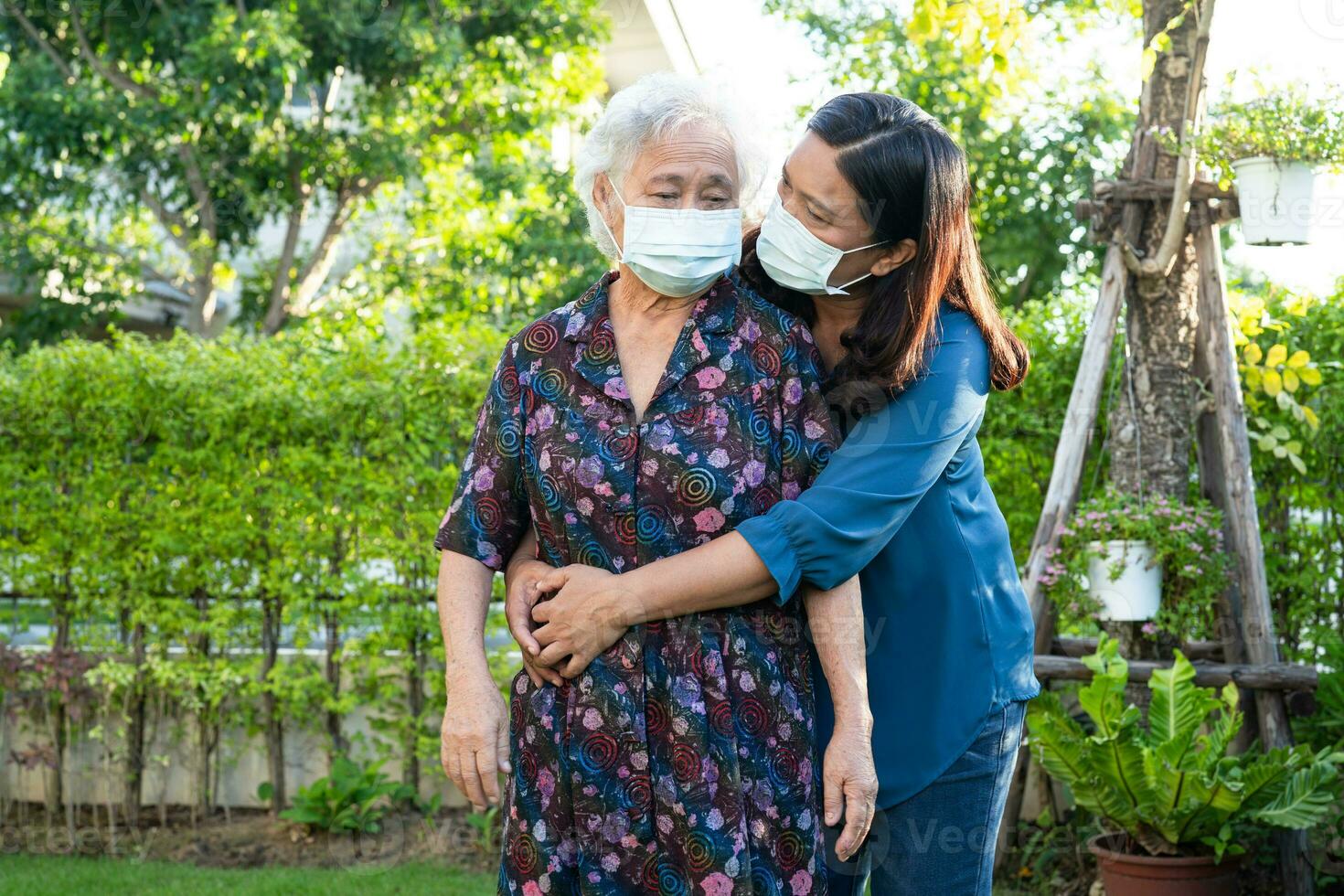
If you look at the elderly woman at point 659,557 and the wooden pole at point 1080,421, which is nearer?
the elderly woman at point 659,557

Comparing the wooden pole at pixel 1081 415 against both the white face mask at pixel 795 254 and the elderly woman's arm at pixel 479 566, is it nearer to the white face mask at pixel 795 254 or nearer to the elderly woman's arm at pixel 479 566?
the white face mask at pixel 795 254

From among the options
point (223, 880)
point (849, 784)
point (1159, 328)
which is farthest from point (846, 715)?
point (223, 880)

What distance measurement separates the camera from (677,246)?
202cm

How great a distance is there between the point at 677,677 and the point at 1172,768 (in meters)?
2.50

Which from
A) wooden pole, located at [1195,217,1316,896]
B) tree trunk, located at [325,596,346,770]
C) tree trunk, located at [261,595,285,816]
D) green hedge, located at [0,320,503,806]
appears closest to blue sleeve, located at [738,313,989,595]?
wooden pole, located at [1195,217,1316,896]

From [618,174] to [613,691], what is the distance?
831mm

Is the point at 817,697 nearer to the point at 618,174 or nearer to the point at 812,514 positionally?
the point at 812,514

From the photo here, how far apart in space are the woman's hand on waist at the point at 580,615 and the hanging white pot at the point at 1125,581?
3.05 m

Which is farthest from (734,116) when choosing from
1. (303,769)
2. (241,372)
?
(303,769)

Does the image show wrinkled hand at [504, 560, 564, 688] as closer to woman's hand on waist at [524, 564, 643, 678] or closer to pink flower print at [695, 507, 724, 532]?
woman's hand on waist at [524, 564, 643, 678]

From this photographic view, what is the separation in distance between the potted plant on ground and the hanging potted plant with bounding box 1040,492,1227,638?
0.53 meters

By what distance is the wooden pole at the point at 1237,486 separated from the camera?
14.8 ft

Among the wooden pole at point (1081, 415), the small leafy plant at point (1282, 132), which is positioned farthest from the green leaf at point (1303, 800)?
the small leafy plant at point (1282, 132)

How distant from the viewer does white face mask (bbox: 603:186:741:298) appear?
79.3 inches
